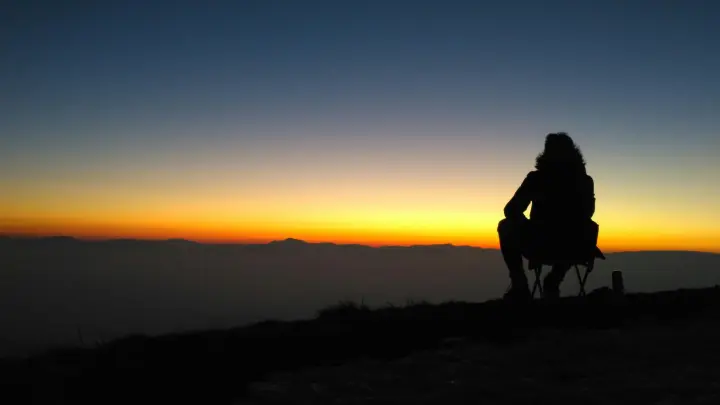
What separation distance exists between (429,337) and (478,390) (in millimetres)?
1528

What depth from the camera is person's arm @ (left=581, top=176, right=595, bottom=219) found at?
7031 millimetres

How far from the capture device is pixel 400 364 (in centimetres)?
357

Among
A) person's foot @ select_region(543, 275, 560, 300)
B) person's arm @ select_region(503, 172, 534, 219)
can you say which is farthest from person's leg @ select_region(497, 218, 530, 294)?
person's foot @ select_region(543, 275, 560, 300)

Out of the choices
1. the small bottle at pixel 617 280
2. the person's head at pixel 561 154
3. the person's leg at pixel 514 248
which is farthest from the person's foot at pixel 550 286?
the person's head at pixel 561 154

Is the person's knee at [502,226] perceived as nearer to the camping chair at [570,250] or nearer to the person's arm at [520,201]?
the person's arm at [520,201]

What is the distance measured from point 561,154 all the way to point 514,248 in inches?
54.0

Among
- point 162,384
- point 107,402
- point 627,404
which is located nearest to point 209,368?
point 162,384

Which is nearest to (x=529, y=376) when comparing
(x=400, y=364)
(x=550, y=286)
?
(x=400, y=364)

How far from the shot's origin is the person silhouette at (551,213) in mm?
6930

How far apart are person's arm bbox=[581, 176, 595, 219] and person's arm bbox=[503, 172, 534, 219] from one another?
0.67 metres

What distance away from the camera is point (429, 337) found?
4.46 metres

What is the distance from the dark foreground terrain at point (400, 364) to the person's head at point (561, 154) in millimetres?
2391

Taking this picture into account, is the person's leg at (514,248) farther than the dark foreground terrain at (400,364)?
Yes

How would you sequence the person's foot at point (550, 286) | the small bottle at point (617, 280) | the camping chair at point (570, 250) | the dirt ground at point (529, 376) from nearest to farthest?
the dirt ground at point (529, 376) < the camping chair at point (570, 250) < the person's foot at point (550, 286) < the small bottle at point (617, 280)
